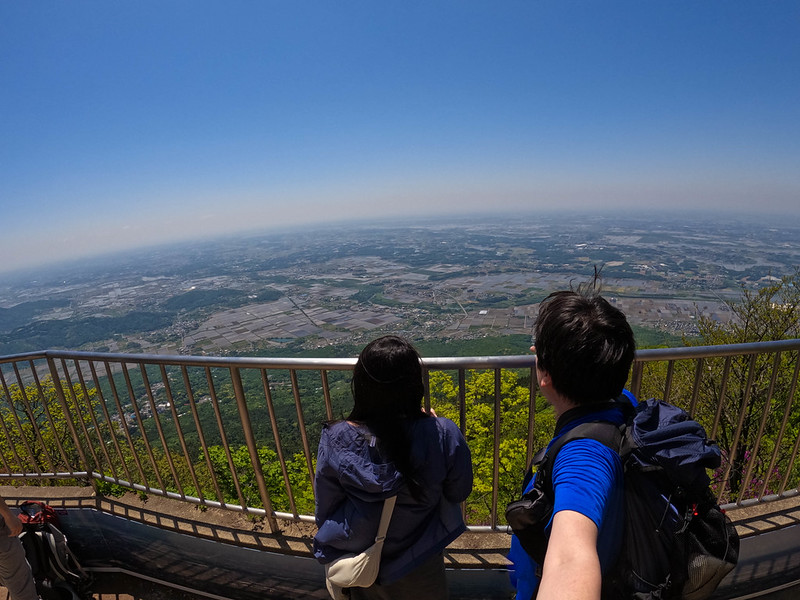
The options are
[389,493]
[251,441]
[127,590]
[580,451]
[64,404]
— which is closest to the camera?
[580,451]

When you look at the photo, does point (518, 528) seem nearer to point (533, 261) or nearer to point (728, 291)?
point (728, 291)

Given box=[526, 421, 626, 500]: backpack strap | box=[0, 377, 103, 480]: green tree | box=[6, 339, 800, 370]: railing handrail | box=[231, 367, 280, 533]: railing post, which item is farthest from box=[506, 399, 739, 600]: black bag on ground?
box=[0, 377, 103, 480]: green tree

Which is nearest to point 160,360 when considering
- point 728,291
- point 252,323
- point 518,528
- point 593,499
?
point 518,528

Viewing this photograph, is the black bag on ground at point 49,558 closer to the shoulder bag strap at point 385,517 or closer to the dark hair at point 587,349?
the shoulder bag strap at point 385,517

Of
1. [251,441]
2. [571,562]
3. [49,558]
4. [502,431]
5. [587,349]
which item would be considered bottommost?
[502,431]

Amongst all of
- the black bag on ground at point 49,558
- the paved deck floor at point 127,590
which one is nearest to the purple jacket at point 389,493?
Result: the paved deck floor at point 127,590

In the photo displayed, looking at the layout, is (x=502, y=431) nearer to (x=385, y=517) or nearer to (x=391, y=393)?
(x=385, y=517)

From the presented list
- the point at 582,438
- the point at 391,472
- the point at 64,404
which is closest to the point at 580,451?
the point at 582,438
